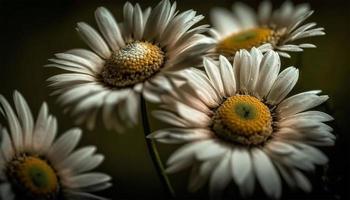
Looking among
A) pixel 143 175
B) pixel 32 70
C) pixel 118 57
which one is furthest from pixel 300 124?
pixel 32 70

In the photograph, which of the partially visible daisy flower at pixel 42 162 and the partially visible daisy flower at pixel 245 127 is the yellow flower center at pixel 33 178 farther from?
the partially visible daisy flower at pixel 245 127

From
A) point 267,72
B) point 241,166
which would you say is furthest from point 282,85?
point 241,166

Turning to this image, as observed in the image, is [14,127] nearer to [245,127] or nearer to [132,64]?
[132,64]

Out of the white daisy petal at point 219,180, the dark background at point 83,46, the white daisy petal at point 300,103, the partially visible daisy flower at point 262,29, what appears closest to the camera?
the white daisy petal at point 219,180

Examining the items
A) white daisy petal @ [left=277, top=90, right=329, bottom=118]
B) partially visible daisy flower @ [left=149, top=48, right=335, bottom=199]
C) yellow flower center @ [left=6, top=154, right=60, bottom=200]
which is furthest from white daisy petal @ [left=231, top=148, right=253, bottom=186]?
yellow flower center @ [left=6, top=154, right=60, bottom=200]

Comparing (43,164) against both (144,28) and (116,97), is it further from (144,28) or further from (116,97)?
(144,28)

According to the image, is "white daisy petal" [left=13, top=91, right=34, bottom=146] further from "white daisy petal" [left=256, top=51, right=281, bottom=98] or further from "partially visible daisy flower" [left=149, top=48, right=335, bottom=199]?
"white daisy petal" [left=256, top=51, right=281, bottom=98]

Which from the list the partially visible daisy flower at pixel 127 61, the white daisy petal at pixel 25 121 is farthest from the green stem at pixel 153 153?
the white daisy petal at pixel 25 121
